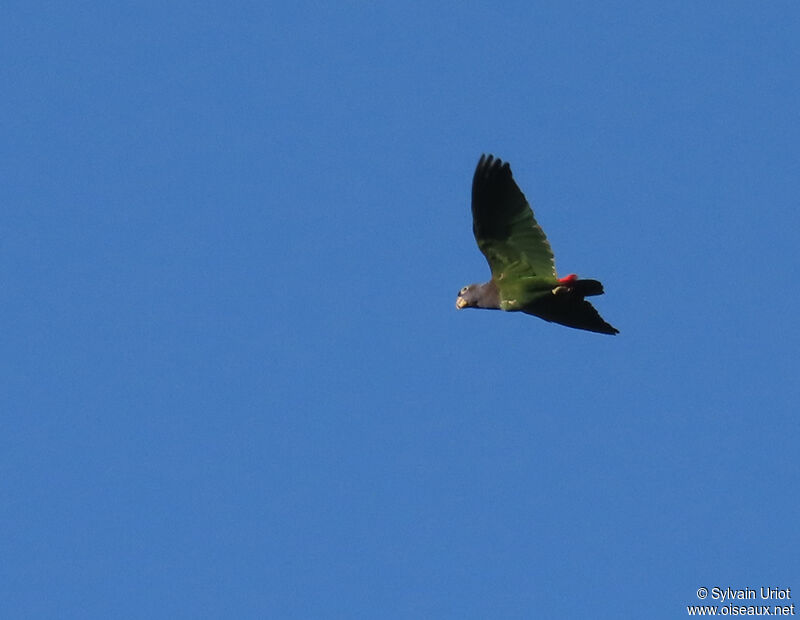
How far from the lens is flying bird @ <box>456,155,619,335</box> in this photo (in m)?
22.6

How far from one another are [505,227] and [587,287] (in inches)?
65.4

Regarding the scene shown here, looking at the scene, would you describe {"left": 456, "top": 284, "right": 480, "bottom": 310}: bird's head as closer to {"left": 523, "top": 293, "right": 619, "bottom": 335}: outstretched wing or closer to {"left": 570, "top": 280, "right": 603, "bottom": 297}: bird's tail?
{"left": 523, "top": 293, "right": 619, "bottom": 335}: outstretched wing

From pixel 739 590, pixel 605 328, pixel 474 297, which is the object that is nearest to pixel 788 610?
pixel 739 590

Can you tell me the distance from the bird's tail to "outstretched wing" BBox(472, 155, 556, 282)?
1.99 feet

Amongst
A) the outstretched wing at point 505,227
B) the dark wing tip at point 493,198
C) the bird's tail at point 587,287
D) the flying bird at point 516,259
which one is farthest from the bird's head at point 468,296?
the bird's tail at point 587,287

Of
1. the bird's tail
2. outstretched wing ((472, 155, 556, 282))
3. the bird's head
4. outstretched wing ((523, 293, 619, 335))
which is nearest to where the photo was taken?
the bird's tail

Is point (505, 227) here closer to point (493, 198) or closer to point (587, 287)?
point (493, 198)

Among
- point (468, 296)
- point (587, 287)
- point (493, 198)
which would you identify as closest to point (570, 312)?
point (587, 287)

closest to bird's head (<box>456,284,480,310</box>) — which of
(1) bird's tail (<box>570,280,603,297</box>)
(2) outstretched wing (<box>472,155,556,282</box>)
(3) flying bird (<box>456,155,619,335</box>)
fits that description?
(3) flying bird (<box>456,155,619,335</box>)

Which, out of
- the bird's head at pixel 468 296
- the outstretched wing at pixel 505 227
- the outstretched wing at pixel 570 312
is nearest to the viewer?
the outstretched wing at pixel 505 227

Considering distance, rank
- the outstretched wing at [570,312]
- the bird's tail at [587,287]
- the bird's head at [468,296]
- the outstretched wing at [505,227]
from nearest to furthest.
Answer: the bird's tail at [587,287] < the outstretched wing at [505,227] < the outstretched wing at [570,312] < the bird's head at [468,296]

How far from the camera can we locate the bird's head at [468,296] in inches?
958

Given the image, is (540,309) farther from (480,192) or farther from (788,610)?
(788,610)

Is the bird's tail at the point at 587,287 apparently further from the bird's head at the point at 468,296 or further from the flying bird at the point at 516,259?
the bird's head at the point at 468,296
